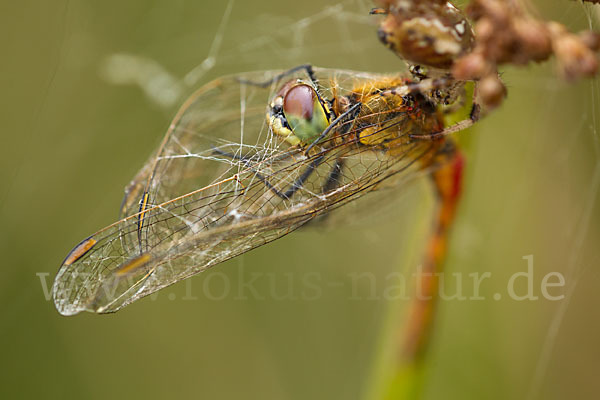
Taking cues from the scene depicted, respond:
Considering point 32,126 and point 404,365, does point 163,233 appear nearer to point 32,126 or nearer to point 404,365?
point 404,365

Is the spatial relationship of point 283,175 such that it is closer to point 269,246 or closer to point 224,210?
point 224,210

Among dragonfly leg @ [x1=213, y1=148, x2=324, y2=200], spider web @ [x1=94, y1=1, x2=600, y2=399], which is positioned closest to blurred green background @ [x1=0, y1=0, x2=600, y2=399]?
spider web @ [x1=94, y1=1, x2=600, y2=399]

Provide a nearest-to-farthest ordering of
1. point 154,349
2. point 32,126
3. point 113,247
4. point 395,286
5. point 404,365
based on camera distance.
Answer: point 113,247 < point 404,365 < point 395,286 < point 32,126 < point 154,349

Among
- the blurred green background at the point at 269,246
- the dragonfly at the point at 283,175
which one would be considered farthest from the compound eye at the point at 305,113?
the blurred green background at the point at 269,246

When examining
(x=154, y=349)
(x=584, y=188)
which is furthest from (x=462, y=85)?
(x=154, y=349)

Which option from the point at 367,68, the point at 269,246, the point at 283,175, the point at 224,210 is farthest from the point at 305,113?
the point at 367,68
